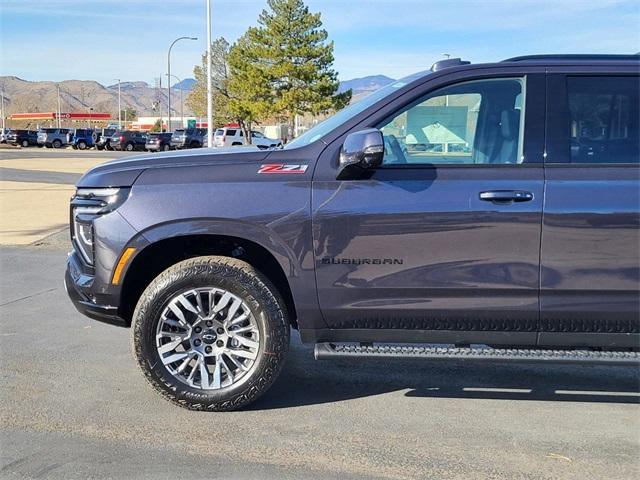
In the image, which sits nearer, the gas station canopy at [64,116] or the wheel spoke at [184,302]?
the wheel spoke at [184,302]

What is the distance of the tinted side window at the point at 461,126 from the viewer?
3854 millimetres

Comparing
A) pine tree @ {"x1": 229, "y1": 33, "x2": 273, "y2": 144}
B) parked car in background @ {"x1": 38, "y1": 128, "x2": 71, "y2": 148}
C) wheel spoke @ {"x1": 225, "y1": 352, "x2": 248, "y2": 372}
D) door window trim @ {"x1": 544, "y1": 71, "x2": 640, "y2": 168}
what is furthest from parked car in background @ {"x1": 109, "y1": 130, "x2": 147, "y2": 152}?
door window trim @ {"x1": 544, "y1": 71, "x2": 640, "y2": 168}

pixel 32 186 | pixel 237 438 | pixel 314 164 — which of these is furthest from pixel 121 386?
pixel 32 186

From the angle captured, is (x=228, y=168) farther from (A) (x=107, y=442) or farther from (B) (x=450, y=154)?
(A) (x=107, y=442)

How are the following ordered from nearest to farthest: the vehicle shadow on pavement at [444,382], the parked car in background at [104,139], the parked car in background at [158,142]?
the vehicle shadow on pavement at [444,382]
the parked car in background at [158,142]
the parked car in background at [104,139]

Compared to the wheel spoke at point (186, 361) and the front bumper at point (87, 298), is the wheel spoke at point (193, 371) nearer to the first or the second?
the wheel spoke at point (186, 361)

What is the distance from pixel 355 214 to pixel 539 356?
1.29m

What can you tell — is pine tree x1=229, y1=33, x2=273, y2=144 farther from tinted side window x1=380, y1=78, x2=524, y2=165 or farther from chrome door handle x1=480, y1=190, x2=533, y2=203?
chrome door handle x1=480, y1=190, x2=533, y2=203

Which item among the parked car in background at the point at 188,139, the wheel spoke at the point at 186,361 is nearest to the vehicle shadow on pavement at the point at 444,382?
the wheel spoke at the point at 186,361

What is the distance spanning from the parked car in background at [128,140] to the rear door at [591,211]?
52.0m

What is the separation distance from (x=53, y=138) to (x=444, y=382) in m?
60.3

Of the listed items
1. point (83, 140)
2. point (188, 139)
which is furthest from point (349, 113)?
point (83, 140)

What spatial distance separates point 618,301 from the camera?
3.68 meters

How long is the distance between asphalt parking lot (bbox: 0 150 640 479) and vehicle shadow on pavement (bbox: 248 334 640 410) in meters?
0.01
